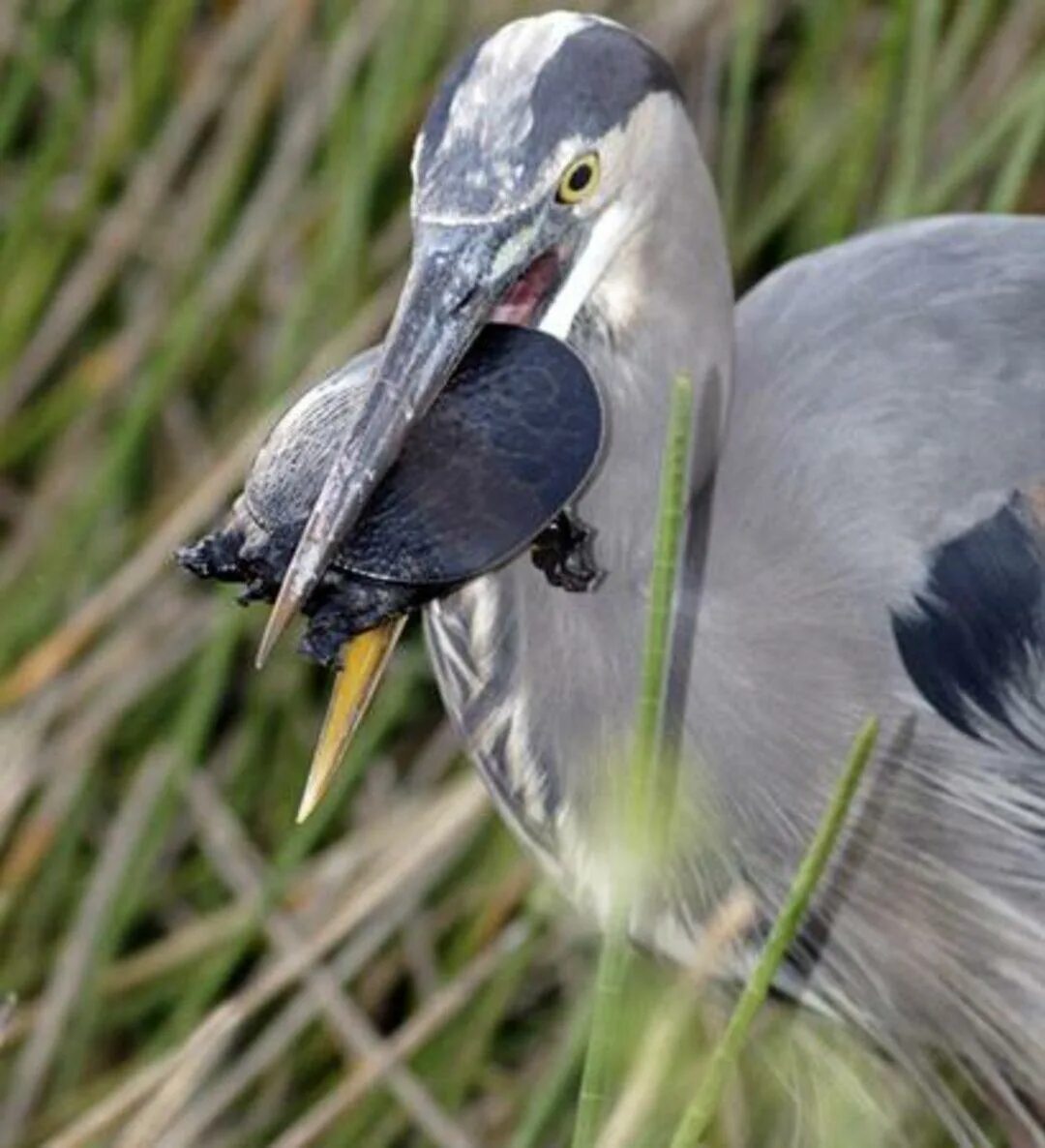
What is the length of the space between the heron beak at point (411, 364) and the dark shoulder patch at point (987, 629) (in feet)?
1.00

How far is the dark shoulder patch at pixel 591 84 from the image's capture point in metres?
1.47

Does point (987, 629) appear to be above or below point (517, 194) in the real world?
below

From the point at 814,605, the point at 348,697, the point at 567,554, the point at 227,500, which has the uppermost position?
the point at 348,697

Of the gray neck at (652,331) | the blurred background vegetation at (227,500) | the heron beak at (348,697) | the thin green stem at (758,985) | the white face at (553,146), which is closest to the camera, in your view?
the thin green stem at (758,985)

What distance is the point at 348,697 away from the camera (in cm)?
131

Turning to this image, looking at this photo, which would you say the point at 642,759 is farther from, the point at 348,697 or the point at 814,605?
the point at 814,605

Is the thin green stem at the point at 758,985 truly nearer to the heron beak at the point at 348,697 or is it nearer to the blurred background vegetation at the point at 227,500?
the heron beak at the point at 348,697

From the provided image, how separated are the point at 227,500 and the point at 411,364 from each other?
796 mm

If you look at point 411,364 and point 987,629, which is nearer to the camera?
point 411,364

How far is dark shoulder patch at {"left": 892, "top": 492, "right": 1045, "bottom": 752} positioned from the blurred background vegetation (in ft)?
1.10

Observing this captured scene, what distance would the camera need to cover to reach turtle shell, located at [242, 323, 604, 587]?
1.32m

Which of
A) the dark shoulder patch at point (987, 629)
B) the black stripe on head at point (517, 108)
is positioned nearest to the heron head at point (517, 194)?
the black stripe on head at point (517, 108)

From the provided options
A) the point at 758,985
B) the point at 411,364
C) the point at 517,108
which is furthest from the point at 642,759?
the point at 517,108

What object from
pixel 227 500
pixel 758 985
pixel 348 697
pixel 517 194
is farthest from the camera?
pixel 227 500
